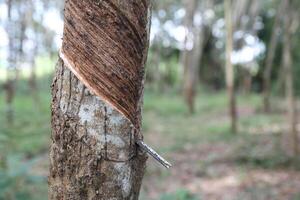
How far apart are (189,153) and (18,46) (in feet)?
16.3

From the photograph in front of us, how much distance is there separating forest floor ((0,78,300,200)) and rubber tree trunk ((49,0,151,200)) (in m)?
2.41

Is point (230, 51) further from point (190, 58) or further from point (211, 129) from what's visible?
point (190, 58)

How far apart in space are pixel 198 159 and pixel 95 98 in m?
7.63

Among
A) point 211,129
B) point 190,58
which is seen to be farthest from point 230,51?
point 190,58

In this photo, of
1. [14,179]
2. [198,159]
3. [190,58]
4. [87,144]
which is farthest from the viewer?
[190,58]

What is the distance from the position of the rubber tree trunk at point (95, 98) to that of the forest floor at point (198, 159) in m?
2.41

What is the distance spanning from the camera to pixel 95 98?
151 centimetres

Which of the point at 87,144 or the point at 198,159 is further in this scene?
the point at 198,159

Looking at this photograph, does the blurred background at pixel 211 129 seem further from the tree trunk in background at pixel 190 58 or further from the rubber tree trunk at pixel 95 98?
the rubber tree trunk at pixel 95 98

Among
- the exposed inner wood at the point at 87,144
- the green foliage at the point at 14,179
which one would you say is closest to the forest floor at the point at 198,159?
the green foliage at the point at 14,179

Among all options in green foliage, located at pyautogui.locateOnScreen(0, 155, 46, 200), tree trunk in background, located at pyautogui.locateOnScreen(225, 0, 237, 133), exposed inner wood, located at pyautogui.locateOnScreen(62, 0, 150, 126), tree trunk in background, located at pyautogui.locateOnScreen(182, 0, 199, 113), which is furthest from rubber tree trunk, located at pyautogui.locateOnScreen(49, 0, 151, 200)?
tree trunk in background, located at pyautogui.locateOnScreen(182, 0, 199, 113)

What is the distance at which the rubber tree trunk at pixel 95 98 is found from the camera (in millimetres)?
1508

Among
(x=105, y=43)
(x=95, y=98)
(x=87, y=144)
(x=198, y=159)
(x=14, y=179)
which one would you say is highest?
(x=105, y=43)

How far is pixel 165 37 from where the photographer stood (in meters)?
27.0
